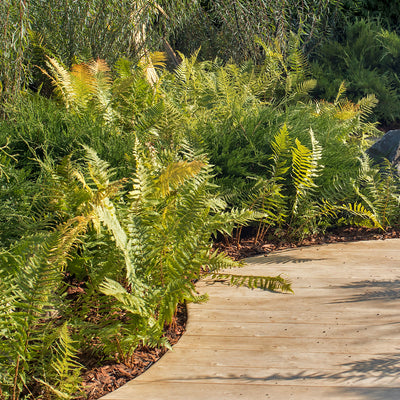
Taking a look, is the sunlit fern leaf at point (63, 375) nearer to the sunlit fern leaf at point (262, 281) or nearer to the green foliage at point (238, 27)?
the sunlit fern leaf at point (262, 281)

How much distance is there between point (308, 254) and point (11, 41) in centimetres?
322

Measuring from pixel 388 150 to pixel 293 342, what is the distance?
307 centimetres

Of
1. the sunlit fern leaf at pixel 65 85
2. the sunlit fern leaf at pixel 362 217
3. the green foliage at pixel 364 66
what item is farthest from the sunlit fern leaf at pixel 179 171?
the green foliage at pixel 364 66

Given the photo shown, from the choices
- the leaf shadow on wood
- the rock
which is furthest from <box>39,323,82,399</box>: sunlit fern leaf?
A: the rock

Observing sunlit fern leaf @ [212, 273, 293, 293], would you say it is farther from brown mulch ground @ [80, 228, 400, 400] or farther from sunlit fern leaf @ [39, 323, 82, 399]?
sunlit fern leaf @ [39, 323, 82, 399]

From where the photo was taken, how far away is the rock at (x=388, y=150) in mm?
5016

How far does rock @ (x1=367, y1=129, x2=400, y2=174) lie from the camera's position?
502 cm

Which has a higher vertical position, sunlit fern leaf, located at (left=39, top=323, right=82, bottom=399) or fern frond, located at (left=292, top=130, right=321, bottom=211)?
fern frond, located at (left=292, top=130, right=321, bottom=211)

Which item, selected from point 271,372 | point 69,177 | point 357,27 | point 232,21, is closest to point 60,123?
point 69,177

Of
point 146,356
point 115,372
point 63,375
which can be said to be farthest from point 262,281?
point 63,375

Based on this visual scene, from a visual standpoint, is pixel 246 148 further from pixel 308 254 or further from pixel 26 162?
pixel 26 162

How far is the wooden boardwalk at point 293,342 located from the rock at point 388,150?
1.65 m

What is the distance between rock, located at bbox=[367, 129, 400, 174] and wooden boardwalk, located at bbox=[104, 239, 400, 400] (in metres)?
1.65

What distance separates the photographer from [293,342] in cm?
264
